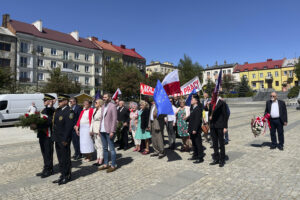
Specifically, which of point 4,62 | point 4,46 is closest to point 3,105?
point 4,62

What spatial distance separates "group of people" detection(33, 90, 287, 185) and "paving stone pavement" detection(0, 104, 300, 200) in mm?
341

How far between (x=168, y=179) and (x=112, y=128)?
5.97ft

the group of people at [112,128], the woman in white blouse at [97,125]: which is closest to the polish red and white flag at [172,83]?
the group of people at [112,128]

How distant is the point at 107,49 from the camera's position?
5866cm

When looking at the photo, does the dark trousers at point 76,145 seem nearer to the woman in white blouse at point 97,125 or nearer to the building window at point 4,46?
the woman in white blouse at point 97,125

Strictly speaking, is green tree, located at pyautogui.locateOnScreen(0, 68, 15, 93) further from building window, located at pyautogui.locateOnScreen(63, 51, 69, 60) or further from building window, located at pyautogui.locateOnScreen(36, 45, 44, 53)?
building window, located at pyautogui.locateOnScreen(63, 51, 69, 60)

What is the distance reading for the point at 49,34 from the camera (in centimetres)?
4819

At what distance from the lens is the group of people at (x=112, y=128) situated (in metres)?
5.01

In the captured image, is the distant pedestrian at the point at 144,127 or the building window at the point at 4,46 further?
the building window at the point at 4,46

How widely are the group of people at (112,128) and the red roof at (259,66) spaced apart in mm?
81812

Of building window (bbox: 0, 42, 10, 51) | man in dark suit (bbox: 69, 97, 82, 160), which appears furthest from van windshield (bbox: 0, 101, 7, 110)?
building window (bbox: 0, 42, 10, 51)

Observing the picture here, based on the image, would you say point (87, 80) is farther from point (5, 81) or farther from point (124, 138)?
point (124, 138)

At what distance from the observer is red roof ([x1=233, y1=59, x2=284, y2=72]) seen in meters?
78.5

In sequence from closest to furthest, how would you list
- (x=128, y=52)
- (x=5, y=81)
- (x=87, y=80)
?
(x=5, y=81)
(x=87, y=80)
(x=128, y=52)
